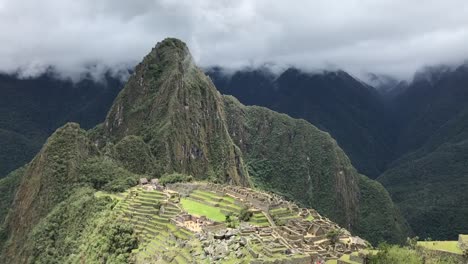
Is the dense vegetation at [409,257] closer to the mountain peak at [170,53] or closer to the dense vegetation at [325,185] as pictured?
the mountain peak at [170,53]

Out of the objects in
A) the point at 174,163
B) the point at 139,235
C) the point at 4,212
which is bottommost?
the point at 4,212

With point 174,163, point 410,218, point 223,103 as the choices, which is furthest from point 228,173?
point 410,218

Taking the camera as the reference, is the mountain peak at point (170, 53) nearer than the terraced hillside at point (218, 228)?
No

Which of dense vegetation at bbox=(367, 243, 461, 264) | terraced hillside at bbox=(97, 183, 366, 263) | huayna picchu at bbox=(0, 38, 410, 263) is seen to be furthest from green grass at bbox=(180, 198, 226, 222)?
dense vegetation at bbox=(367, 243, 461, 264)

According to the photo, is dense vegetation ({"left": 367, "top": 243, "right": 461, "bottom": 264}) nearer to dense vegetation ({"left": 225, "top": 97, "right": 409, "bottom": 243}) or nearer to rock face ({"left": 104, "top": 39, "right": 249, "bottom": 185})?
rock face ({"left": 104, "top": 39, "right": 249, "bottom": 185})

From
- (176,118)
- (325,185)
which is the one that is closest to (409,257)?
(176,118)

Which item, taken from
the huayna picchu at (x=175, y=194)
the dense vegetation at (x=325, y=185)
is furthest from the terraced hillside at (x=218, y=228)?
the dense vegetation at (x=325, y=185)

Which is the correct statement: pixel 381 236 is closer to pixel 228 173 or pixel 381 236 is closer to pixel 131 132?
pixel 228 173
